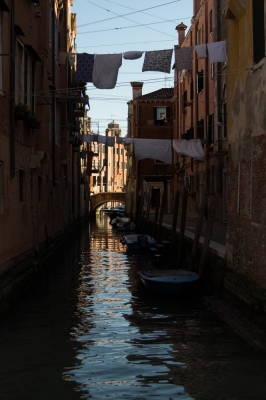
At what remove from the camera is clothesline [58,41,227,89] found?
52.9ft

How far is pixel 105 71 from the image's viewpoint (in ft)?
55.2

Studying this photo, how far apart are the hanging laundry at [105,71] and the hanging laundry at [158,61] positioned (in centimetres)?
71

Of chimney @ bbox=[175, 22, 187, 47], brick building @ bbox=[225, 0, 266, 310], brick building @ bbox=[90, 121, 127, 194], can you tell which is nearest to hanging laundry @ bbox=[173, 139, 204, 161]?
brick building @ bbox=[225, 0, 266, 310]

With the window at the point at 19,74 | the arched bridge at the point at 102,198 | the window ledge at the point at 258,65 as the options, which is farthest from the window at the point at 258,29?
the arched bridge at the point at 102,198

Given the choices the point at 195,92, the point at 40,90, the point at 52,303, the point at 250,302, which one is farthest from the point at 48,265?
the point at 195,92

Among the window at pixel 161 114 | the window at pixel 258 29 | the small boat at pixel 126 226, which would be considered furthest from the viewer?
the window at pixel 161 114

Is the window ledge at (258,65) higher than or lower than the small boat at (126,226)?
higher

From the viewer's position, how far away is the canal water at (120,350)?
784 cm

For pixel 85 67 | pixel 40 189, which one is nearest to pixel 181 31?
pixel 40 189

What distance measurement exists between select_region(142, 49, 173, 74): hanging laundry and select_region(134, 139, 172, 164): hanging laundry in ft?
38.5

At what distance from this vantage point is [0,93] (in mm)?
12555

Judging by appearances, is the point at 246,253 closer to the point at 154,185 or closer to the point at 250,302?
the point at 250,302

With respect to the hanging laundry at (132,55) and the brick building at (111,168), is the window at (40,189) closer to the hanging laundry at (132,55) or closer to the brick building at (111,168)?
the hanging laundry at (132,55)

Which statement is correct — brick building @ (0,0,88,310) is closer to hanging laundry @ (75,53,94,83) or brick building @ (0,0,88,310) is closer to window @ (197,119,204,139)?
hanging laundry @ (75,53,94,83)
